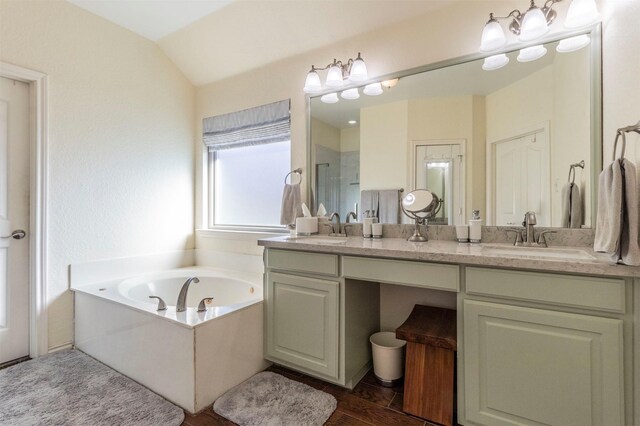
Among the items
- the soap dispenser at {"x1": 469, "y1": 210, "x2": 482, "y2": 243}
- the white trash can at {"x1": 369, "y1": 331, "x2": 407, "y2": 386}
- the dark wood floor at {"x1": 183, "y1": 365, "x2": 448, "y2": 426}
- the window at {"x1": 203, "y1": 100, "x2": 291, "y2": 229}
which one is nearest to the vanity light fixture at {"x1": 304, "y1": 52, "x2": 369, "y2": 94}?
the window at {"x1": 203, "y1": 100, "x2": 291, "y2": 229}

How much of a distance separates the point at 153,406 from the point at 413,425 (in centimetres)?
133

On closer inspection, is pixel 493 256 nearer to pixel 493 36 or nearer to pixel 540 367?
pixel 540 367

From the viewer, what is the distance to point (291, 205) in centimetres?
250

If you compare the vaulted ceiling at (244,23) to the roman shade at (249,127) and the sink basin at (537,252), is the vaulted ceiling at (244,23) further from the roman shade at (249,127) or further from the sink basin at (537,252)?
the sink basin at (537,252)

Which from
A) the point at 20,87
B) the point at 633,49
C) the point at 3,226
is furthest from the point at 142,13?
the point at 633,49

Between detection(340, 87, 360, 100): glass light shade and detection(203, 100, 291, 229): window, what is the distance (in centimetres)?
52

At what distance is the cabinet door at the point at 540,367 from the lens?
3.75ft

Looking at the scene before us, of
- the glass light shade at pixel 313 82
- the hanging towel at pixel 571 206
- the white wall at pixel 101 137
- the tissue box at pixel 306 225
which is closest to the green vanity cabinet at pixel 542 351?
the hanging towel at pixel 571 206

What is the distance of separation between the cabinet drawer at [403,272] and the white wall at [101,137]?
205cm

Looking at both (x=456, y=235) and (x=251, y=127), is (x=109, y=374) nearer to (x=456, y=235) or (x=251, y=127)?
(x=251, y=127)

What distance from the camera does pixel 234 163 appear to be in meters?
3.13

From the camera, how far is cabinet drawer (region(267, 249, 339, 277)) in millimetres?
1735

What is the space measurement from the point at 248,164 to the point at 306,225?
3.61 feet

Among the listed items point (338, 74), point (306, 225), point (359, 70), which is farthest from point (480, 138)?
point (306, 225)
